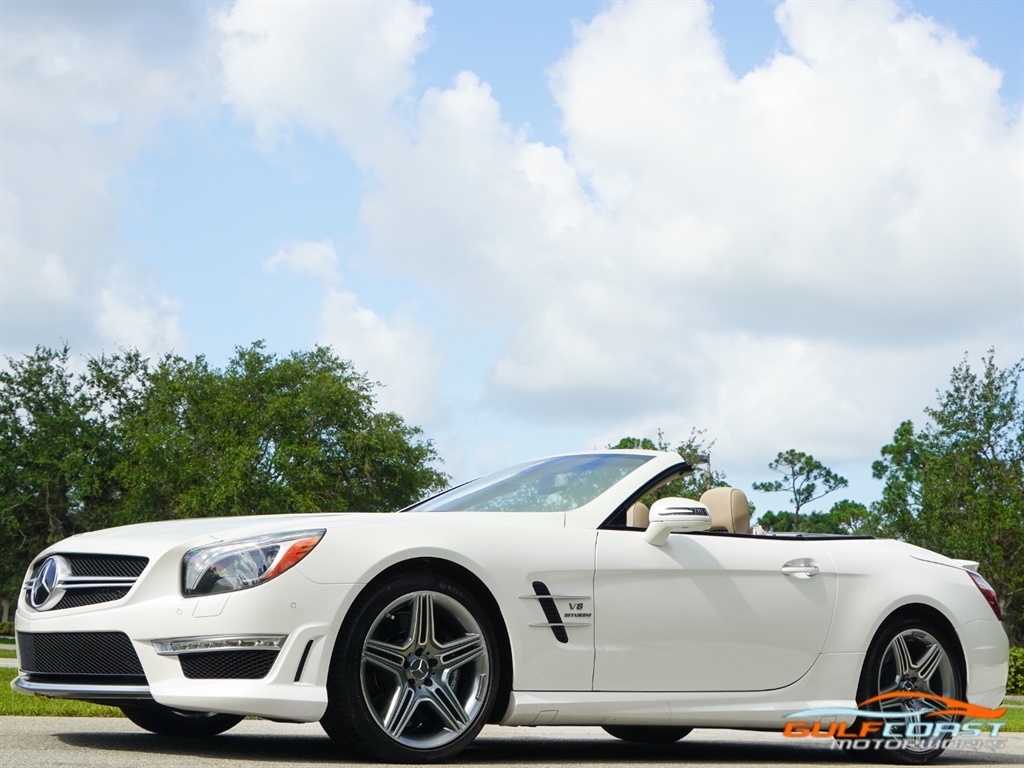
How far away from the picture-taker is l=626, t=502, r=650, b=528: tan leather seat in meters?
6.91

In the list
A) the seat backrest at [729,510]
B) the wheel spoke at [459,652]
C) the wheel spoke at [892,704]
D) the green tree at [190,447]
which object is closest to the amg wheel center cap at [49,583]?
the wheel spoke at [459,652]

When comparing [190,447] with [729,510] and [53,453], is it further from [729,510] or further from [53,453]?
[729,510]

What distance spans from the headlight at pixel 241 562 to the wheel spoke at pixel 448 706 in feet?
2.73

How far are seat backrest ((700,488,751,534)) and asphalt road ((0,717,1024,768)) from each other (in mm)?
1226

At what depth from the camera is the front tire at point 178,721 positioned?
23.0 ft

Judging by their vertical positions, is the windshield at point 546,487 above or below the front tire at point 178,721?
above

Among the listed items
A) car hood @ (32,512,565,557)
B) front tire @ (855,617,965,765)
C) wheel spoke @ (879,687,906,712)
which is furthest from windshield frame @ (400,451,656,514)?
wheel spoke @ (879,687,906,712)

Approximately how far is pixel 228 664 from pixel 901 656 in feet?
12.3

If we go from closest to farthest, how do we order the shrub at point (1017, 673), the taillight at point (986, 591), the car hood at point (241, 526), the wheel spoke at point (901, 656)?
the car hood at point (241, 526) < the wheel spoke at point (901, 656) < the taillight at point (986, 591) < the shrub at point (1017, 673)

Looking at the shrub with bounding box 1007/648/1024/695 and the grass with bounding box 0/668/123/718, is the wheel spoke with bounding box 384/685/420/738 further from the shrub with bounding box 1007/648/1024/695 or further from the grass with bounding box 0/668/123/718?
the shrub with bounding box 1007/648/1024/695

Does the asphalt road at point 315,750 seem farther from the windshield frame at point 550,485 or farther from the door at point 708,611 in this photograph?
the windshield frame at point 550,485

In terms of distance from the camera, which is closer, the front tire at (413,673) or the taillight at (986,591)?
the front tire at (413,673)

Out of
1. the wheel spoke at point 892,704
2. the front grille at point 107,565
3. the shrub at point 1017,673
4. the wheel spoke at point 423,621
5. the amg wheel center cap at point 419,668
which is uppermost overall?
the front grille at point 107,565

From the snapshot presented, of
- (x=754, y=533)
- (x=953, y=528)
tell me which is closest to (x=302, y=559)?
(x=754, y=533)
